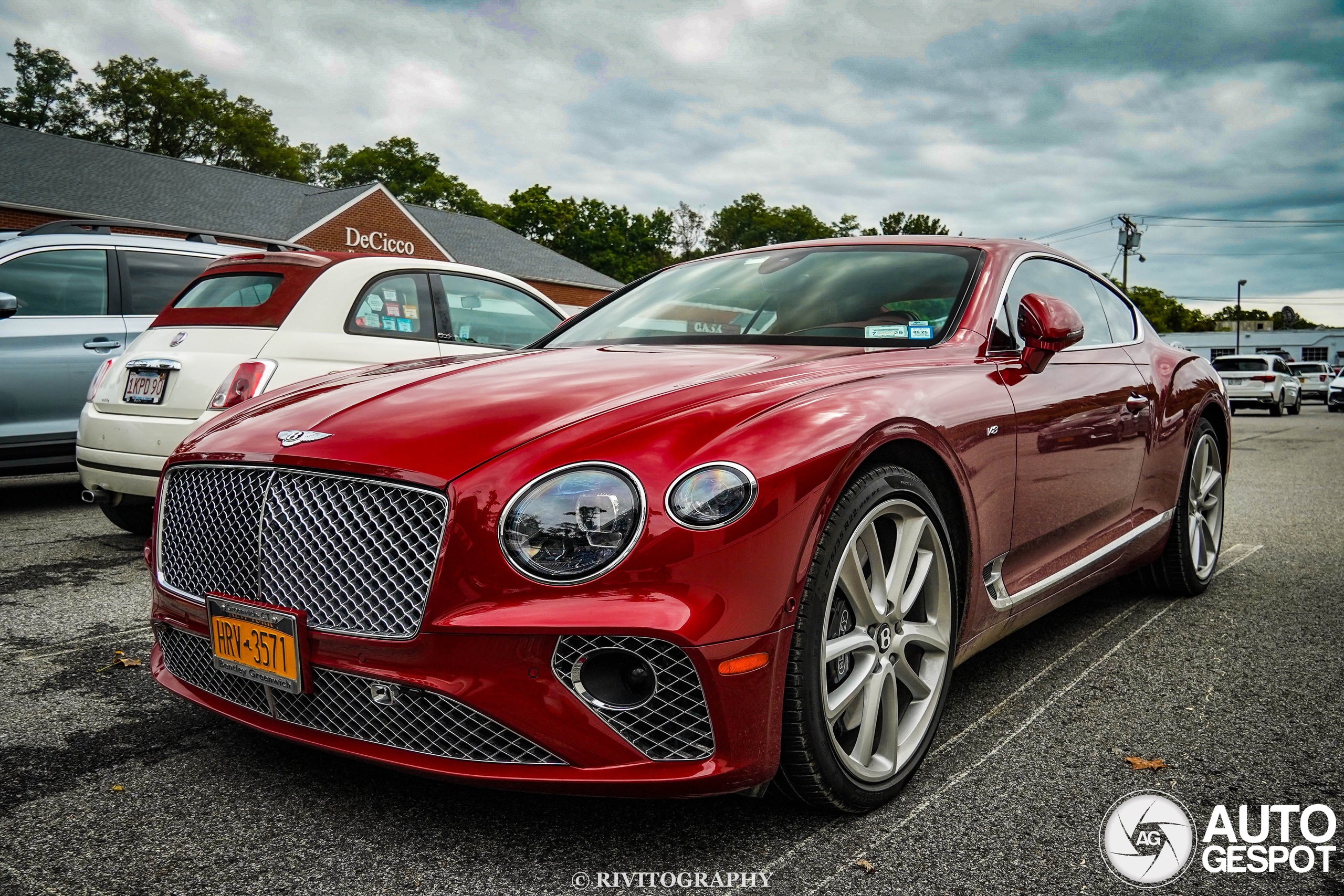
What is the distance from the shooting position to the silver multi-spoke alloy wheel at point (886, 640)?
222 centimetres

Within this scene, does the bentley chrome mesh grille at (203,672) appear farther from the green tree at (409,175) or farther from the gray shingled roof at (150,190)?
the green tree at (409,175)

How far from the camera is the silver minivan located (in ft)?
20.6

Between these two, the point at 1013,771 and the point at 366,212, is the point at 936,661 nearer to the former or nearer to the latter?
the point at 1013,771

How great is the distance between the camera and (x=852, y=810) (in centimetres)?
223

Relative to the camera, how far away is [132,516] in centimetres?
564

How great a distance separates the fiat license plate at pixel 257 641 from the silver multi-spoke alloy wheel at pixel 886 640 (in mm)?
1100

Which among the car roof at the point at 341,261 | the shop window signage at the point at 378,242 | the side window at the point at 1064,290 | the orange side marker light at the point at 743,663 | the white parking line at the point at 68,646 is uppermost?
the shop window signage at the point at 378,242

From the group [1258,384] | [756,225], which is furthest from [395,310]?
[756,225]

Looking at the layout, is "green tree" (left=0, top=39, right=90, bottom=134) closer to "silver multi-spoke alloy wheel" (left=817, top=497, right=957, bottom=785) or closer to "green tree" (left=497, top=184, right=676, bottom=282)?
"green tree" (left=497, top=184, right=676, bottom=282)

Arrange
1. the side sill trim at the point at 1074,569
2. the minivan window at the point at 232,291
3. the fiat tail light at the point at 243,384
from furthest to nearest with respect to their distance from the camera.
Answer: the minivan window at the point at 232,291, the fiat tail light at the point at 243,384, the side sill trim at the point at 1074,569

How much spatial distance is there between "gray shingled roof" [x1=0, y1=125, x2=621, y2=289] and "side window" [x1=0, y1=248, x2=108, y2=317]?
2193 cm

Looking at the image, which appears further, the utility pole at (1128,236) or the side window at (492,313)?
the utility pole at (1128,236)

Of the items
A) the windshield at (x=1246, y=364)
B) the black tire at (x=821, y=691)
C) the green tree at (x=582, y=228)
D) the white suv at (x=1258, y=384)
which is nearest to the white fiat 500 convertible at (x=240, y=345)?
the black tire at (x=821, y=691)

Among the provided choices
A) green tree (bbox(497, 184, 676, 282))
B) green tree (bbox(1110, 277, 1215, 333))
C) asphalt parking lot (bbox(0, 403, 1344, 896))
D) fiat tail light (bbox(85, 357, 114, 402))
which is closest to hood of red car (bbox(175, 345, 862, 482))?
asphalt parking lot (bbox(0, 403, 1344, 896))
